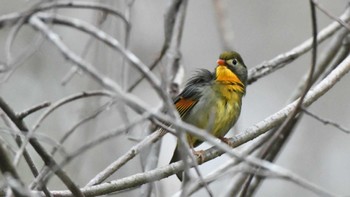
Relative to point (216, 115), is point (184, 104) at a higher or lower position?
higher

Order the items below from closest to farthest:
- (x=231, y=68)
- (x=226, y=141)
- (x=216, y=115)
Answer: (x=226, y=141)
(x=216, y=115)
(x=231, y=68)

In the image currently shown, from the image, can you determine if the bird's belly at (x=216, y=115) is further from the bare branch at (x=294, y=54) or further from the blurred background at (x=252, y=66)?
the blurred background at (x=252, y=66)

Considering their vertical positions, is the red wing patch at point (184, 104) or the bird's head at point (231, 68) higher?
the red wing patch at point (184, 104)

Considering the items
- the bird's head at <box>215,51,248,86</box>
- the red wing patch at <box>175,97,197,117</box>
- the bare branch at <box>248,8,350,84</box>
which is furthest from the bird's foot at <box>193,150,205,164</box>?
the bare branch at <box>248,8,350,84</box>

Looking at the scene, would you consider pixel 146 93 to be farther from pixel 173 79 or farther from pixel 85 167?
pixel 173 79

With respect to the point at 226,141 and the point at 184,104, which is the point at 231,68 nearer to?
the point at 184,104

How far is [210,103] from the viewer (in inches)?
189

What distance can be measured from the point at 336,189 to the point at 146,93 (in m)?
2.44

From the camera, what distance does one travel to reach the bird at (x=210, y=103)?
4.75 metres

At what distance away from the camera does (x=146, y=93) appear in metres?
7.26

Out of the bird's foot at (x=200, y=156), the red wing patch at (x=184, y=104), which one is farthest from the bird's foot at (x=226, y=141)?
the red wing patch at (x=184, y=104)

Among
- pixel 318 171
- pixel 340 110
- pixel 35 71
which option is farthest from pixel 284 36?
pixel 35 71

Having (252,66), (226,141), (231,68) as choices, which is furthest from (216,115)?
(252,66)

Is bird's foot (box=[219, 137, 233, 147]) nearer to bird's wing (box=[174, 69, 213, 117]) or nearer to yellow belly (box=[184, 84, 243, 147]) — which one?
yellow belly (box=[184, 84, 243, 147])
